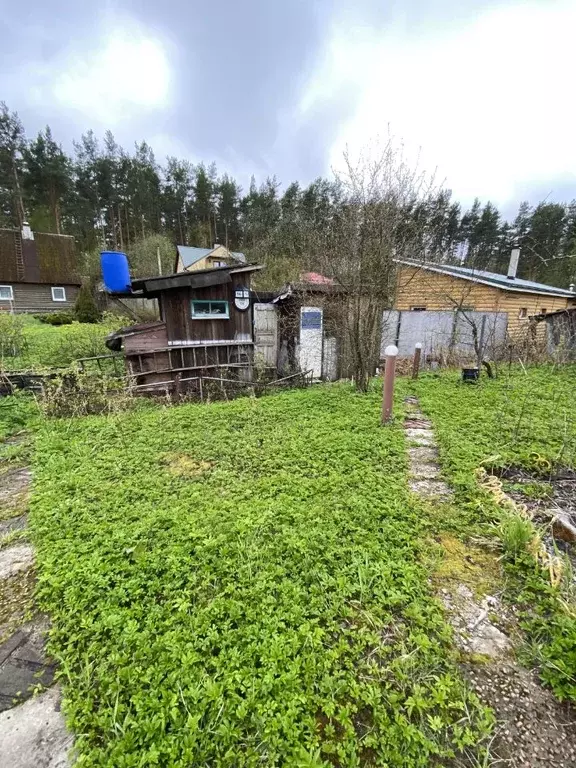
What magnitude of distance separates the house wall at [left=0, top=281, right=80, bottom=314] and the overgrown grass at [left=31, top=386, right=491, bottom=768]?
866 inches

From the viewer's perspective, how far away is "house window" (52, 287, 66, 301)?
21031 mm

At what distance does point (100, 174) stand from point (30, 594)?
109 feet

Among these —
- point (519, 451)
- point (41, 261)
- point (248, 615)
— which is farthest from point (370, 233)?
point (41, 261)

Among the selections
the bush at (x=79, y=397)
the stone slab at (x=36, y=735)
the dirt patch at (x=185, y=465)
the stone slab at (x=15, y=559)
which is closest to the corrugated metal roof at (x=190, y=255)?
the bush at (x=79, y=397)

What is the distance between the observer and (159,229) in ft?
93.4

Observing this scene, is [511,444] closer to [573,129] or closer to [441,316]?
[573,129]

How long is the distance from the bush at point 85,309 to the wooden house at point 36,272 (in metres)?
3.04

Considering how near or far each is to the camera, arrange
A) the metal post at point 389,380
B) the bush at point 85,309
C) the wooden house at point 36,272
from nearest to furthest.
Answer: the metal post at point 389,380 → the bush at point 85,309 → the wooden house at point 36,272

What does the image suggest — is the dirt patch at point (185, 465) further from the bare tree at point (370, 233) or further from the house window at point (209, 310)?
the house window at point (209, 310)

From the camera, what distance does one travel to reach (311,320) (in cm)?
979

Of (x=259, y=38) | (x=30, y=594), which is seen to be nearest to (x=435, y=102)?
(x=259, y=38)

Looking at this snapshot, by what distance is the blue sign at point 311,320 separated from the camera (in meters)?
9.68

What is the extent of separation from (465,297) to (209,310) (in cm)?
932

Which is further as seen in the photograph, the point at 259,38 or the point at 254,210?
the point at 254,210
